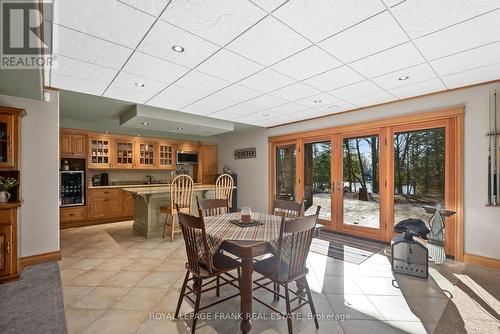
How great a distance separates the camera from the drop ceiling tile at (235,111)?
4172 millimetres

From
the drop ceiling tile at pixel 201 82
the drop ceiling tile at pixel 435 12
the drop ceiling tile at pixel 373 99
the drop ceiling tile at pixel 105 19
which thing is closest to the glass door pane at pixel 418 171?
the drop ceiling tile at pixel 373 99

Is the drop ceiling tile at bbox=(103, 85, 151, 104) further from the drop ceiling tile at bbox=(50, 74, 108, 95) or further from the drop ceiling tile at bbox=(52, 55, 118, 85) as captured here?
the drop ceiling tile at bbox=(52, 55, 118, 85)

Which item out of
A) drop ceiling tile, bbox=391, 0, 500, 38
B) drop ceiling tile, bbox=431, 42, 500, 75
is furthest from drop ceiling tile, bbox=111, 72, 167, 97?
drop ceiling tile, bbox=431, 42, 500, 75

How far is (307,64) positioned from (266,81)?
617 mm

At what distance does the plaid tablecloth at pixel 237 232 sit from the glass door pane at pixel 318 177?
9.18ft

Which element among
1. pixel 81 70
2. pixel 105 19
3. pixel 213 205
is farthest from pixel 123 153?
pixel 105 19

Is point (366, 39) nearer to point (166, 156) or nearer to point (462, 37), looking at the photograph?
point (462, 37)

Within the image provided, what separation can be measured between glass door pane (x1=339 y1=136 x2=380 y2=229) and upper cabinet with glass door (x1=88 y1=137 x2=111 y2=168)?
5420mm

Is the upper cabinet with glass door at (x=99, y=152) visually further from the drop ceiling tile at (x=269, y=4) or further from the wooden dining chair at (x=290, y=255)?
the drop ceiling tile at (x=269, y=4)

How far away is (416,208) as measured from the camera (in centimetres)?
388

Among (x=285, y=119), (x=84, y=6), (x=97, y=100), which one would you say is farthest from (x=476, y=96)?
(x=97, y=100)

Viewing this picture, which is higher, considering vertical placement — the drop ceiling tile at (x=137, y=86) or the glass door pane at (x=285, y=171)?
the drop ceiling tile at (x=137, y=86)

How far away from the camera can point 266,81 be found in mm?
2984

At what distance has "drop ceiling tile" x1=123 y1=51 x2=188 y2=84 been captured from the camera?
2383 millimetres
